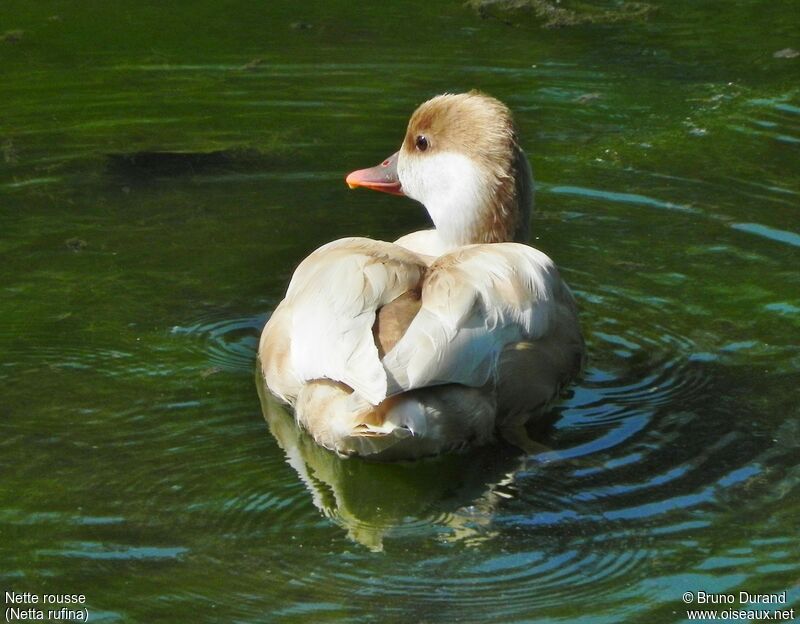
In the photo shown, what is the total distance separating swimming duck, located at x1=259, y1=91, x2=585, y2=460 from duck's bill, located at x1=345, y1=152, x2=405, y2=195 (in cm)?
42

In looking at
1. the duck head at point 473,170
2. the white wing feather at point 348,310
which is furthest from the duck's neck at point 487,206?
the white wing feather at point 348,310

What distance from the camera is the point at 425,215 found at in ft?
26.7

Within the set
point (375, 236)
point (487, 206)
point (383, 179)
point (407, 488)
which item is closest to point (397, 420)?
point (407, 488)

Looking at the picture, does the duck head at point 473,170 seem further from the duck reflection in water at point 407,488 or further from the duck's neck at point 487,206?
the duck reflection in water at point 407,488

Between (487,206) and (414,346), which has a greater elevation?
(487,206)

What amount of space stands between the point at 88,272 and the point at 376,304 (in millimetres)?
2207

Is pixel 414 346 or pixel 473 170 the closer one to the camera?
pixel 414 346

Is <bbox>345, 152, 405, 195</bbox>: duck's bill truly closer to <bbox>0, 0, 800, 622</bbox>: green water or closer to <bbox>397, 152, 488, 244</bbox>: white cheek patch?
<bbox>397, 152, 488, 244</bbox>: white cheek patch

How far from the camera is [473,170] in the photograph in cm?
632

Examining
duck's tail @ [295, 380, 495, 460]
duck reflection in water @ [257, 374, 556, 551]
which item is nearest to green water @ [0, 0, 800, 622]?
duck reflection in water @ [257, 374, 556, 551]

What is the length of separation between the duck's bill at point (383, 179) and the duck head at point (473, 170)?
0.31m

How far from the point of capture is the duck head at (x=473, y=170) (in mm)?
6297

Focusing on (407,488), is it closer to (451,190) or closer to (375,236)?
(451,190)

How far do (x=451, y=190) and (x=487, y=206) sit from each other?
0.19m
